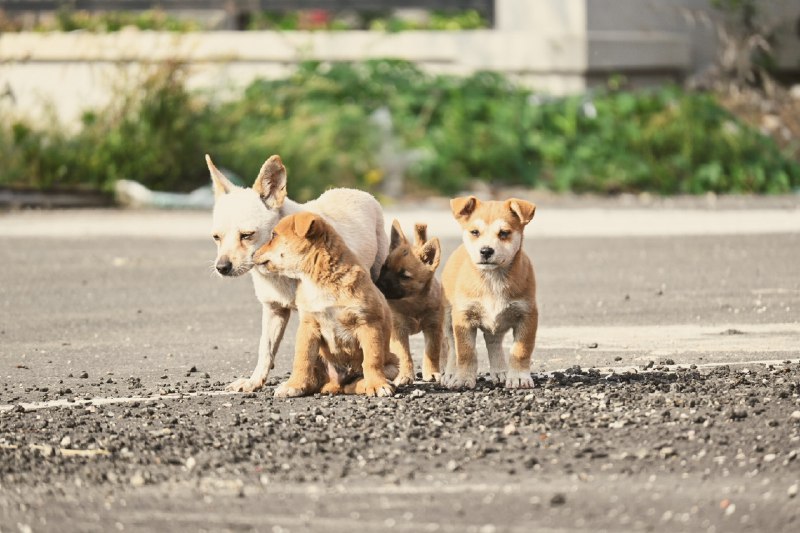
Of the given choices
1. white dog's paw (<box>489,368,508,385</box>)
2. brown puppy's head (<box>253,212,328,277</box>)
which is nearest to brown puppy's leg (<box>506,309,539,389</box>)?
white dog's paw (<box>489,368,508,385</box>)

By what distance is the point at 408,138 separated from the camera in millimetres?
20578

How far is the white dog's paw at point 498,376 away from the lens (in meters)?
8.29

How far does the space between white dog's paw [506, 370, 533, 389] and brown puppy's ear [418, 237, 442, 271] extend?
764 mm

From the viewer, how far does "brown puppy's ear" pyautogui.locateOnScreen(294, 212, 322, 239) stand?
787 cm

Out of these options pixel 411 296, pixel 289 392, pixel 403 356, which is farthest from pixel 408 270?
pixel 289 392

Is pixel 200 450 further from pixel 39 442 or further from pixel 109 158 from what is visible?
pixel 109 158

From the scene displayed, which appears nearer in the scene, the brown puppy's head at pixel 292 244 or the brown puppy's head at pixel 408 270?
the brown puppy's head at pixel 292 244

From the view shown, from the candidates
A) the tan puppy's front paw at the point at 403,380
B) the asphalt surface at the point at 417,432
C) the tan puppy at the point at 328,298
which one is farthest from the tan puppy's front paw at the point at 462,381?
the tan puppy at the point at 328,298

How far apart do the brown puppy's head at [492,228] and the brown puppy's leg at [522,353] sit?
1.02 feet

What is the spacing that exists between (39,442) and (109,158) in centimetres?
1235

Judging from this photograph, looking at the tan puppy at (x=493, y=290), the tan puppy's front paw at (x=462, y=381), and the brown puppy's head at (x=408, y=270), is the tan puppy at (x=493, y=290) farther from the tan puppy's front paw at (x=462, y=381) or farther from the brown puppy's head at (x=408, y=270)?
the brown puppy's head at (x=408, y=270)

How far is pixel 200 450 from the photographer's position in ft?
22.7

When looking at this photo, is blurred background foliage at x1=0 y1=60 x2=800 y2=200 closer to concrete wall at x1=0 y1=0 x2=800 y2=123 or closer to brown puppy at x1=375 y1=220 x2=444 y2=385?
concrete wall at x1=0 y1=0 x2=800 y2=123

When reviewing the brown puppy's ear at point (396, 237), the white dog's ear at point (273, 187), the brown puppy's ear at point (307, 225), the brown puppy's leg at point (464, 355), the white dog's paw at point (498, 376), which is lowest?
the white dog's paw at point (498, 376)
